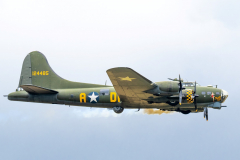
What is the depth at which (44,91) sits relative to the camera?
30734 mm

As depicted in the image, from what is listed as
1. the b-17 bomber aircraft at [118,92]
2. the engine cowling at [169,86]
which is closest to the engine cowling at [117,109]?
the b-17 bomber aircraft at [118,92]

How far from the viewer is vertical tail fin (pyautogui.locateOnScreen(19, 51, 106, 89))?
107 feet

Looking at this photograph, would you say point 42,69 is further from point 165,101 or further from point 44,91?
point 165,101

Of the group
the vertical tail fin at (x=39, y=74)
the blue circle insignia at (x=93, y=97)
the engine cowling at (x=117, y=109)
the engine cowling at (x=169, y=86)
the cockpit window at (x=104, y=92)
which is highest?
the vertical tail fin at (x=39, y=74)

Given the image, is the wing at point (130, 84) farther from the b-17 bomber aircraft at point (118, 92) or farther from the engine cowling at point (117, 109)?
the engine cowling at point (117, 109)

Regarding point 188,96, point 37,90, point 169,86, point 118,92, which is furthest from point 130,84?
point 37,90

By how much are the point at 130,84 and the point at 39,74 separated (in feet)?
34.7

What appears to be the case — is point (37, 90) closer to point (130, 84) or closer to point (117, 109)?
point (117, 109)

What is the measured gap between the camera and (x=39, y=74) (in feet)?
109

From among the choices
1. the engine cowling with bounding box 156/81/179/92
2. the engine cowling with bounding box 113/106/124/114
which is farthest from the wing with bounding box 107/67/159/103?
the engine cowling with bounding box 113/106/124/114

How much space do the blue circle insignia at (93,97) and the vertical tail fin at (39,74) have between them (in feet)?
9.44

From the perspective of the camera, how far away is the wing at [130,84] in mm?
25406

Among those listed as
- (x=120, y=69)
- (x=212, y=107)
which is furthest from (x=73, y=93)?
(x=212, y=107)

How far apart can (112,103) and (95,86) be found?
7.34 ft
